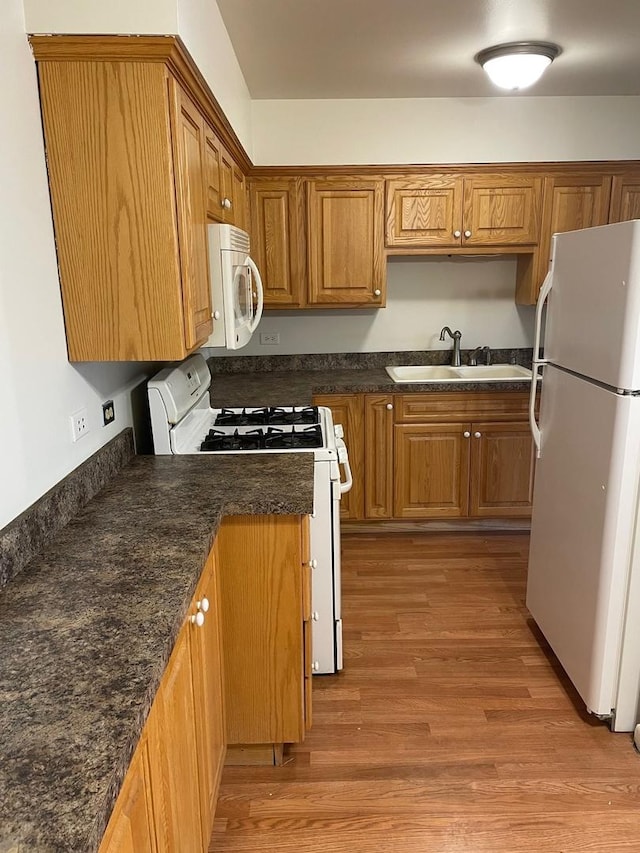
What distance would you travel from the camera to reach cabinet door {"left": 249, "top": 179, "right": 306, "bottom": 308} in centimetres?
353

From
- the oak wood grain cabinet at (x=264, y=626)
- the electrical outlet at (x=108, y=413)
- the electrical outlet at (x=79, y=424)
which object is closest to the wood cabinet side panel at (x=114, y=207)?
the electrical outlet at (x=79, y=424)

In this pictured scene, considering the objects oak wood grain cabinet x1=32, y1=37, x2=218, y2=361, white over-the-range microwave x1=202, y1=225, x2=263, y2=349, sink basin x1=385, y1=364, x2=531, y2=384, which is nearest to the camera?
oak wood grain cabinet x1=32, y1=37, x2=218, y2=361

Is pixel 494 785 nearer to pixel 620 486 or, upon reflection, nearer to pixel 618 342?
pixel 620 486

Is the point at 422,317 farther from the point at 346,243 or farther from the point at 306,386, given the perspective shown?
the point at 306,386

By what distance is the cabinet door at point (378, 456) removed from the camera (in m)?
3.54

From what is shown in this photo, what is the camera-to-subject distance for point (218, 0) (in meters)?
2.29

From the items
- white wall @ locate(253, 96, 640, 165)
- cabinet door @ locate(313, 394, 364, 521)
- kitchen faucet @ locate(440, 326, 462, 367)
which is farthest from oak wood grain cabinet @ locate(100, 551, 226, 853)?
white wall @ locate(253, 96, 640, 165)

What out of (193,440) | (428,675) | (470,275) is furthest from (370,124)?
(428,675)

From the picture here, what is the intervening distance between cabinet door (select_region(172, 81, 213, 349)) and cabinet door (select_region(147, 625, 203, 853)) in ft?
3.04

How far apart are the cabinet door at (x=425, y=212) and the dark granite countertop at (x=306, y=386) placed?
80 centimetres

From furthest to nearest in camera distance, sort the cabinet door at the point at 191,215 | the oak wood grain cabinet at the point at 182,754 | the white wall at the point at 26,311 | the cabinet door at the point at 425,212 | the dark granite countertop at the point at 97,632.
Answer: the cabinet door at the point at 425,212 < the cabinet door at the point at 191,215 < the white wall at the point at 26,311 < the oak wood grain cabinet at the point at 182,754 < the dark granite countertop at the point at 97,632

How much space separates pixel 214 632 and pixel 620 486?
4.23ft

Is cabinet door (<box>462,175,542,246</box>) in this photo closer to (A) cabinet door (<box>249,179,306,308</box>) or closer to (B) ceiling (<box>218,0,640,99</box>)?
(B) ceiling (<box>218,0,640,99</box>)

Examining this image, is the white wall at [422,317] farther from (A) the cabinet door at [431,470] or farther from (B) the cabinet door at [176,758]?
(B) the cabinet door at [176,758]
